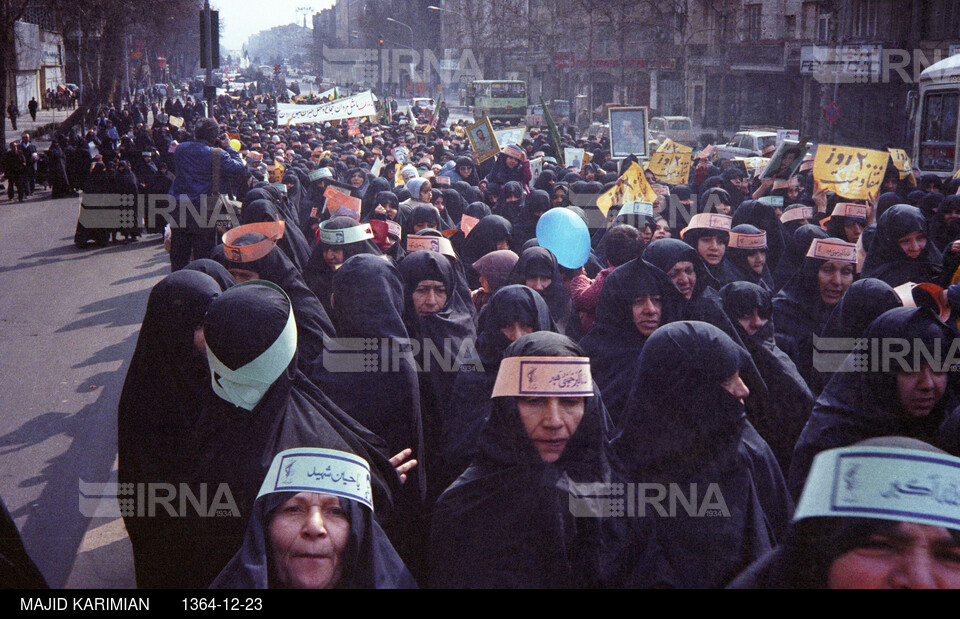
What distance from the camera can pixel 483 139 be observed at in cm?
1120

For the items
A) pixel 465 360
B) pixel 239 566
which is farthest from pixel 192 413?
pixel 239 566

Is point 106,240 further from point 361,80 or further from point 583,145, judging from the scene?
point 361,80

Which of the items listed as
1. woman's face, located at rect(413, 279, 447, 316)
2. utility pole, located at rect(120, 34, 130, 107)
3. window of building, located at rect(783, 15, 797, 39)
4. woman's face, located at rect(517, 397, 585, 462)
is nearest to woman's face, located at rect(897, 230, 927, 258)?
woman's face, located at rect(413, 279, 447, 316)

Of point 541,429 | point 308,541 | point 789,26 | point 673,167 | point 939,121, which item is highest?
point 789,26

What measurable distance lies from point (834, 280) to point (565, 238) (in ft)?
5.20

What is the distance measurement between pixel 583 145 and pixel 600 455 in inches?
517

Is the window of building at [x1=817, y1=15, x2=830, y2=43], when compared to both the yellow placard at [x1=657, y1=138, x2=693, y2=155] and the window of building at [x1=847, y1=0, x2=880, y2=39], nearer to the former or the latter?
the window of building at [x1=847, y1=0, x2=880, y2=39]

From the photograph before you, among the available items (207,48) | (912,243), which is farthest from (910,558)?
(207,48)

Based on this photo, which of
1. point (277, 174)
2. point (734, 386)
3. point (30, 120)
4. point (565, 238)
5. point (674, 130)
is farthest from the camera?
point (30, 120)

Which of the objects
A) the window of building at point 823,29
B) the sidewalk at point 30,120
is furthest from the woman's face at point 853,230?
the sidewalk at point 30,120

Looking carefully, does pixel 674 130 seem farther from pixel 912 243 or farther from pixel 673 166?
pixel 912 243

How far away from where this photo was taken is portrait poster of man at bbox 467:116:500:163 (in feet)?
36.3

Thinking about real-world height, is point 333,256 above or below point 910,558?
above

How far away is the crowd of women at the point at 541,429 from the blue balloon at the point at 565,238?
0.49 meters
